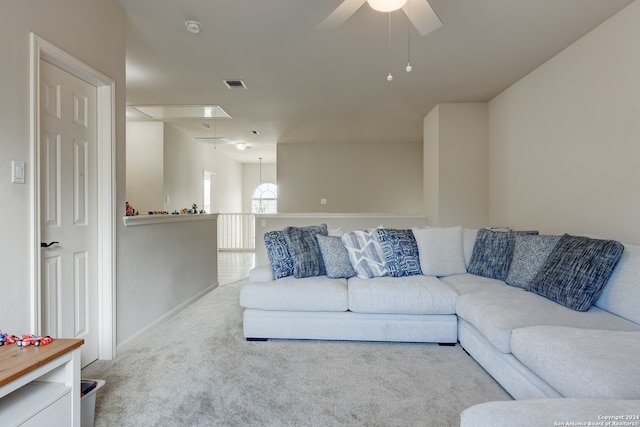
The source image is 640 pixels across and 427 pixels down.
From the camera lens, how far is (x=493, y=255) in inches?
120

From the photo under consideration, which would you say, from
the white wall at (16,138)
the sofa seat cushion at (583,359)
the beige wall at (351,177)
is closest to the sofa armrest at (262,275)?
the white wall at (16,138)

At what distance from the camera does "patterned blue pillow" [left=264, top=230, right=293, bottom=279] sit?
3.00m

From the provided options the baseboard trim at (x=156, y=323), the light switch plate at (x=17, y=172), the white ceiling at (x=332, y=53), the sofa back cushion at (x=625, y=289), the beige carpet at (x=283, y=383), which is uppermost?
the white ceiling at (x=332, y=53)

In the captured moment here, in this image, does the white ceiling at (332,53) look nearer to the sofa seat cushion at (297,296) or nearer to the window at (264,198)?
the sofa seat cushion at (297,296)

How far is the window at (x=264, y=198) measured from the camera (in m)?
10.7

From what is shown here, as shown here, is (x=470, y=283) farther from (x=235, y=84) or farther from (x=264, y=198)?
(x=264, y=198)

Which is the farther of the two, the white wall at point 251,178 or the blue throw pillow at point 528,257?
the white wall at point 251,178

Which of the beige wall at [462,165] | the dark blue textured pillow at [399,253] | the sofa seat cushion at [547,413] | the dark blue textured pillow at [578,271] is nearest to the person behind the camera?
the sofa seat cushion at [547,413]

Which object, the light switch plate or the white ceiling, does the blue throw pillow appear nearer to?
the white ceiling

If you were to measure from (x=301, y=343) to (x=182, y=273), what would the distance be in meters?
1.68

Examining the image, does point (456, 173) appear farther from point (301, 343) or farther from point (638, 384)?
point (638, 384)

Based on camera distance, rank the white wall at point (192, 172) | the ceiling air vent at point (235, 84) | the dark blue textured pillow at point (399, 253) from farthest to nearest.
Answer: the white wall at point (192, 172), the ceiling air vent at point (235, 84), the dark blue textured pillow at point (399, 253)

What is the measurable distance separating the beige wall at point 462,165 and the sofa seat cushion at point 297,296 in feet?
8.39

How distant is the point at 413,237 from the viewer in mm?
3295
